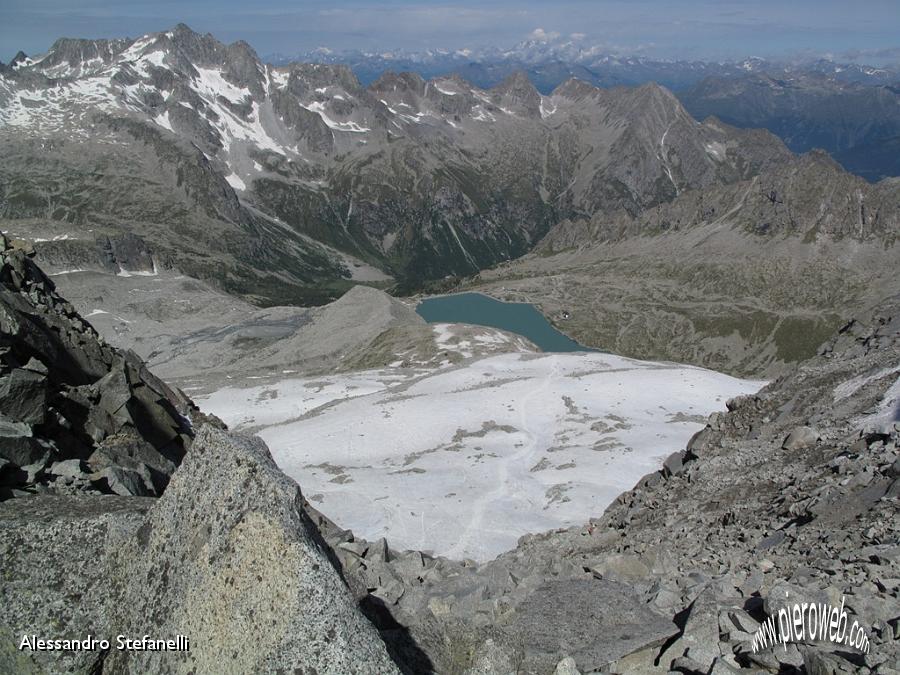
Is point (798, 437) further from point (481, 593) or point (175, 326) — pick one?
point (175, 326)

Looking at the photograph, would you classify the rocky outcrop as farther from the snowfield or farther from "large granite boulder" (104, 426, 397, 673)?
the snowfield

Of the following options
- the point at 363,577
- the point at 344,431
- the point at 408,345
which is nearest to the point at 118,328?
the point at 408,345

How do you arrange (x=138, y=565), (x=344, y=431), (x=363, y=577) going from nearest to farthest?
(x=138, y=565)
(x=363, y=577)
(x=344, y=431)

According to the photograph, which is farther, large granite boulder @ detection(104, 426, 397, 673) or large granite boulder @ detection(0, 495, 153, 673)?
large granite boulder @ detection(0, 495, 153, 673)

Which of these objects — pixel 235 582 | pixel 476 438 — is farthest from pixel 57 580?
pixel 476 438

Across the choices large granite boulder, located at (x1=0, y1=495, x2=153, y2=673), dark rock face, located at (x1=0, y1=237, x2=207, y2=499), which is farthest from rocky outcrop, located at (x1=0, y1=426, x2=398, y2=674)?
dark rock face, located at (x1=0, y1=237, x2=207, y2=499)

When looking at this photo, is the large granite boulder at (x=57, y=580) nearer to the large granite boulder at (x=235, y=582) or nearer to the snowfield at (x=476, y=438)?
the large granite boulder at (x=235, y=582)
